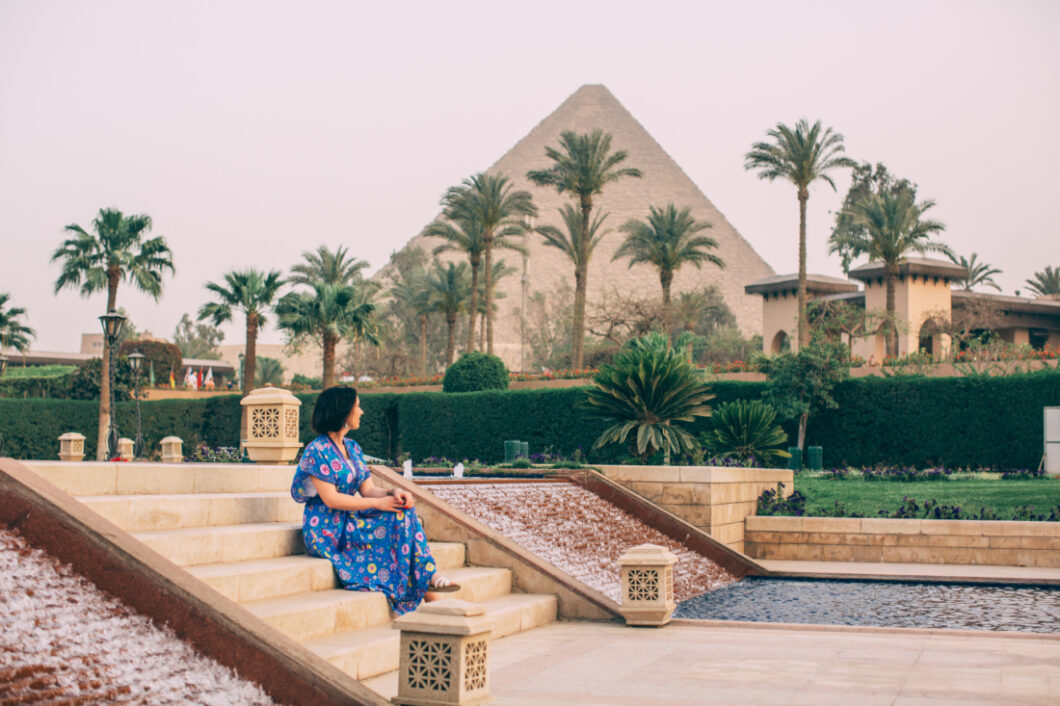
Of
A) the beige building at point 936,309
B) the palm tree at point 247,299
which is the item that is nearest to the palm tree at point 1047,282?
the beige building at point 936,309

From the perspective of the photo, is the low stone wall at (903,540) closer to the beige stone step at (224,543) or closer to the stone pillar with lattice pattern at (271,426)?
the stone pillar with lattice pattern at (271,426)

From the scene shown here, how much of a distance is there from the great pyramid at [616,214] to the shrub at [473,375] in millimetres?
85435

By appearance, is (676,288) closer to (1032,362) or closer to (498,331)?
(498,331)

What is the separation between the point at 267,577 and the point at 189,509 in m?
1.01

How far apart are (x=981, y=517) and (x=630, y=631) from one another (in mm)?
7494

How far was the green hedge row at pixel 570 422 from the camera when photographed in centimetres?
2019

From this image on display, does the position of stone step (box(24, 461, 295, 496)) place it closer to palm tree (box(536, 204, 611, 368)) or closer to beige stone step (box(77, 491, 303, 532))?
beige stone step (box(77, 491, 303, 532))

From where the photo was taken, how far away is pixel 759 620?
855 centimetres

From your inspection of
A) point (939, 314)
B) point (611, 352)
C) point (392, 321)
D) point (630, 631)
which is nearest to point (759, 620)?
point (630, 631)

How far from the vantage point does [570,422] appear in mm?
24391

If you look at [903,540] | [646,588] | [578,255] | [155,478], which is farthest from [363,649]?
[578,255]

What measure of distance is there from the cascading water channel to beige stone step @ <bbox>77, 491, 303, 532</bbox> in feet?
7.69

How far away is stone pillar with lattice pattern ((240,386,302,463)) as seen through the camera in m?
10.2

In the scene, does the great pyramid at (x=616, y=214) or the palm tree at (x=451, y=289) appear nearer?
the palm tree at (x=451, y=289)
